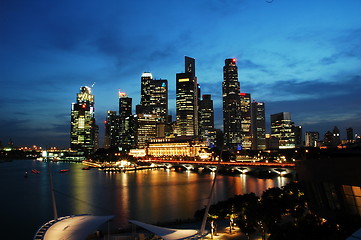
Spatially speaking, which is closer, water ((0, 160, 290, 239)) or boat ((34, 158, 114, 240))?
boat ((34, 158, 114, 240))

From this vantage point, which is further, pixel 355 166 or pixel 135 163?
pixel 135 163

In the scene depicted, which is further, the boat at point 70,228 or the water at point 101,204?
the water at point 101,204

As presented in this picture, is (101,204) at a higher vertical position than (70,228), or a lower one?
lower

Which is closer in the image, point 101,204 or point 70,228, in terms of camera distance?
point 70,228

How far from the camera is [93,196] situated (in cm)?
6656

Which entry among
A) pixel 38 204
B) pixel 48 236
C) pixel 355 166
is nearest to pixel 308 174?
pixel 355 166

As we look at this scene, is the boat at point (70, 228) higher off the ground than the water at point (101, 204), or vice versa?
the boat at point (70, 228)

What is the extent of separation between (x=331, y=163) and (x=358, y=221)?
4.34m

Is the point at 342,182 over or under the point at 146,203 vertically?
over

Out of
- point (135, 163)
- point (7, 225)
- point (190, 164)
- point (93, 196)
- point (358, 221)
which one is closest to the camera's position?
point (358, 221)

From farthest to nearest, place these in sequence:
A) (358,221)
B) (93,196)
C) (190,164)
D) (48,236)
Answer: (190,164), (93,196), (48,236), (358,221)

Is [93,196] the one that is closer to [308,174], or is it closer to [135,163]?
[308,174]

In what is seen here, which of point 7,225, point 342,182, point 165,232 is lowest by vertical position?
point 7,225

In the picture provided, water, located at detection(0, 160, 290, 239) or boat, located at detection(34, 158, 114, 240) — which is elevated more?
boat, located at detection(34, 158, 114, 240)
